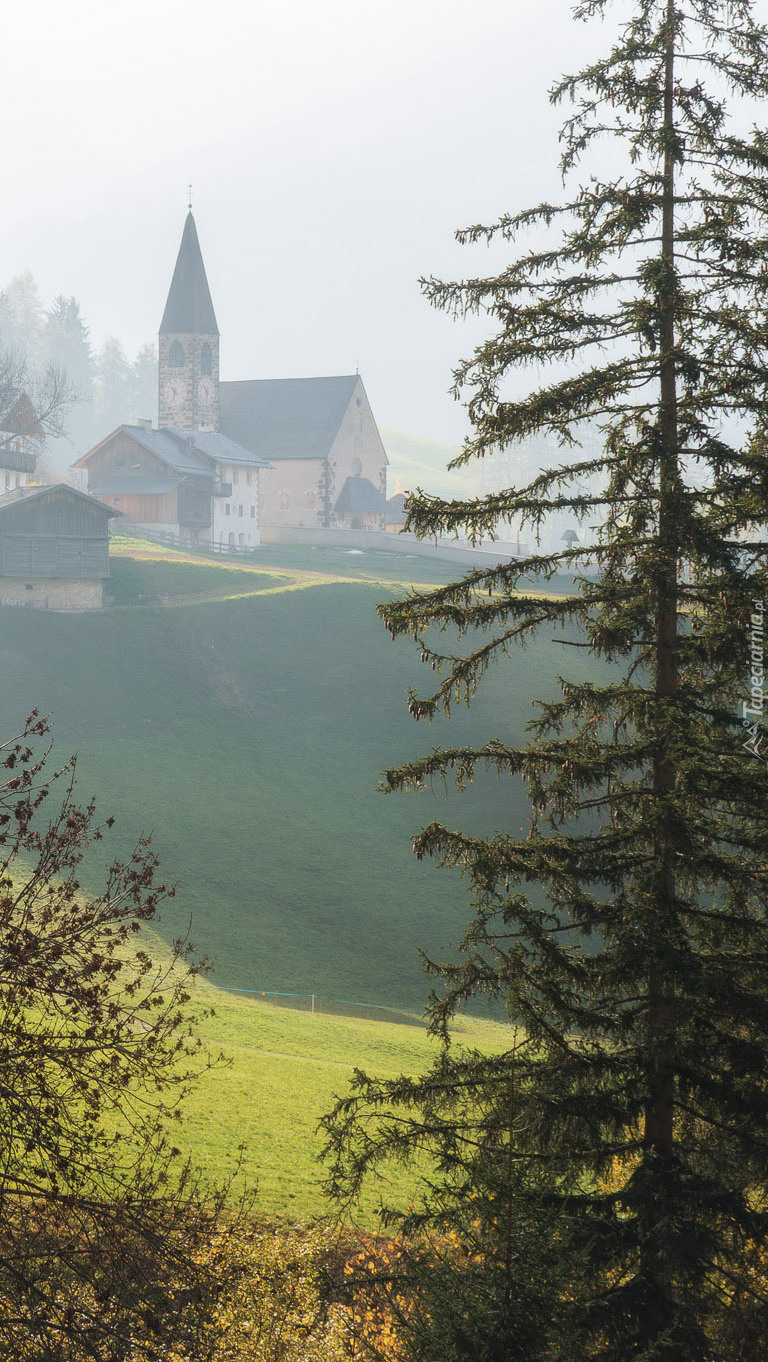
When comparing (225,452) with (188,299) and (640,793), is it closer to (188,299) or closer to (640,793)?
(188,299)

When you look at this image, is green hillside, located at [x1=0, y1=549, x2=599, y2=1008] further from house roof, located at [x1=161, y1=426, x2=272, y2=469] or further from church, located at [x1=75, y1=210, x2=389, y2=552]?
house roof, located at [x1=161, y1=426, x2=272, y2=469]

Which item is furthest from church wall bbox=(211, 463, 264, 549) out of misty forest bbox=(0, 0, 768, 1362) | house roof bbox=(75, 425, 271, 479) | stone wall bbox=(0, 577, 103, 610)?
misty forest bbox=(0, 0, 768, 1362)

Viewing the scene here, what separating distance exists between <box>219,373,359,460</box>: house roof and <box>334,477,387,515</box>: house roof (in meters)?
3.52

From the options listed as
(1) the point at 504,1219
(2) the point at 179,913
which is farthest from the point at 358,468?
(1) the point at 504,1219

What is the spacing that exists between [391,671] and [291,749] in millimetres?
8303

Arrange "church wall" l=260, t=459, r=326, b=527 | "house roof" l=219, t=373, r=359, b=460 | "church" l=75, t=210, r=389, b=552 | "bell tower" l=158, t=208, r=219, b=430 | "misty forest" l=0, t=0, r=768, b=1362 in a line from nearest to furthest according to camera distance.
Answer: "misty forest" l=0, t=0, r=768, b=1362 → "church" l=75, t=210, r=389, b=552 → "bell tower" l=158, t=208, r=219, b=430 → "church wall" l=260, t=459, r=326, b=527 → "house roof" l=219, t=373, r=359, b=460

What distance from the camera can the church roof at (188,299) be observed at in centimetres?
8206

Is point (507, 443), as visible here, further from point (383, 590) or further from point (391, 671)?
point (383, 590)

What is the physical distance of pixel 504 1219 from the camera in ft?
28.5

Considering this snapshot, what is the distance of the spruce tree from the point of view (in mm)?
9086

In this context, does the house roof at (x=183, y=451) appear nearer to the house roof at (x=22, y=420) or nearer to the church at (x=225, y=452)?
the church at (x=225, y=452)

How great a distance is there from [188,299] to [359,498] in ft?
61.8

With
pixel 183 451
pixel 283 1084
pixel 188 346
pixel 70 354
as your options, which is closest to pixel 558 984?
pixel 283 1084

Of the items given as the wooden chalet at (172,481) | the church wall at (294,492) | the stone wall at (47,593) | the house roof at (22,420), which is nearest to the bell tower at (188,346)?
the wooden chalet at (172,481)
